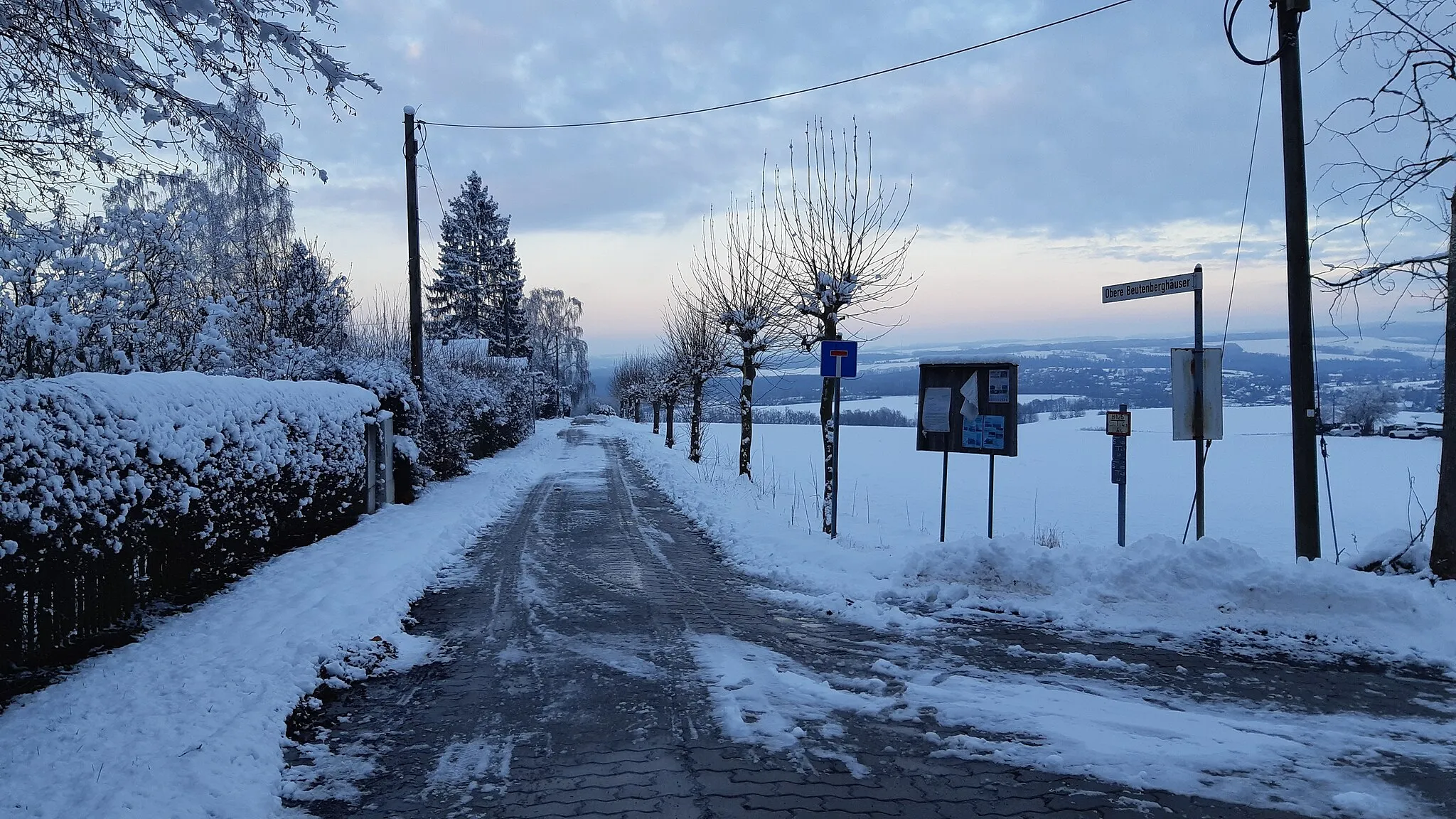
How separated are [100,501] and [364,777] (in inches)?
142

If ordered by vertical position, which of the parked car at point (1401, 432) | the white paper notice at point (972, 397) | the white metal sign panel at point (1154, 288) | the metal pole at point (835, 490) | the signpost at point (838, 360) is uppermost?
the white metal sign panel at point (1154, 288)

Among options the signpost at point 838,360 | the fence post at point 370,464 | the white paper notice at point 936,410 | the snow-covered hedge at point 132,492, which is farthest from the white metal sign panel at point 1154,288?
the fence post at point 370,464

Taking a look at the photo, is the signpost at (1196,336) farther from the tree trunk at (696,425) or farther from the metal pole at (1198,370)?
the tree trunk at (696,425)

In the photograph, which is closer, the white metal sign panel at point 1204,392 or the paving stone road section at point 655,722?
the paving stone road section at point 655,722

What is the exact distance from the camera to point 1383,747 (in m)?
4.17

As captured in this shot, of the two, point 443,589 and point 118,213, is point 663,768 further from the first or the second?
point 118,213

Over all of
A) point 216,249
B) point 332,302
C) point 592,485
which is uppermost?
point 216,249

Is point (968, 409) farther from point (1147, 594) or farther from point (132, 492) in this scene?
point (132, 492)

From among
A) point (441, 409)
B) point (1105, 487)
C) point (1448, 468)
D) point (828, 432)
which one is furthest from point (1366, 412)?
point (441, 409)

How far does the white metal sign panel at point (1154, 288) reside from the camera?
838cm

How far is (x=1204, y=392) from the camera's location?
8.29 metres

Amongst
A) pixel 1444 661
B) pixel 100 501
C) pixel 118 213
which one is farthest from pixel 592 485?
pixel 1444 661

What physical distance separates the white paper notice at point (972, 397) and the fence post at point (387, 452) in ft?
33.6

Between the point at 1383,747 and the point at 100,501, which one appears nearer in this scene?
the point at 1383,747
